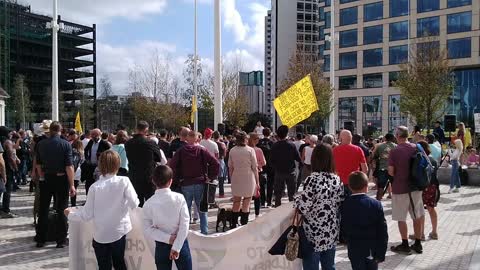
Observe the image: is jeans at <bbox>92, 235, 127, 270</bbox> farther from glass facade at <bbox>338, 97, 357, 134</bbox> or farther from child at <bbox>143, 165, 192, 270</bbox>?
glass facade at <bbox>338, 97, 357, 134</bbox>

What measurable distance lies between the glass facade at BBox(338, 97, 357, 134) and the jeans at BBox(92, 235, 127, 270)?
74.4 m

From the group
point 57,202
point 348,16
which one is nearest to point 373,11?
point 348,16

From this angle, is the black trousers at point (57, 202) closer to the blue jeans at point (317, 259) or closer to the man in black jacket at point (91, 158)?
the man in black jacket at point (91, 158)

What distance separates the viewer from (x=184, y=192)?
29.4ft

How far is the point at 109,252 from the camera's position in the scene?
228 inches

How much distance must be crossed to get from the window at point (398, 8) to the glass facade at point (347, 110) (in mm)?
13964

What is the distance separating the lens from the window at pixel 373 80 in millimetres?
74750

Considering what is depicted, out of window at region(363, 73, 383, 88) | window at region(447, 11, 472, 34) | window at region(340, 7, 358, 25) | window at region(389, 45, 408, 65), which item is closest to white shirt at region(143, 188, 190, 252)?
window at region(447, 11, 472, 34)

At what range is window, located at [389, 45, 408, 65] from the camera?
2795 inches

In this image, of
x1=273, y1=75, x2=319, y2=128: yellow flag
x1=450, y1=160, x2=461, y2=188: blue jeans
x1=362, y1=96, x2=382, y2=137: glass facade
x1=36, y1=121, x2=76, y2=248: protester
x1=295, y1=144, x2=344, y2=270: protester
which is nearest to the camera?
x1=295, y1=144, x2=344, y2=270: protester

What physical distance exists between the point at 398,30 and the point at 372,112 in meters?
12.7

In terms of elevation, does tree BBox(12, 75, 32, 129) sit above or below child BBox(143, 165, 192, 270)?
above

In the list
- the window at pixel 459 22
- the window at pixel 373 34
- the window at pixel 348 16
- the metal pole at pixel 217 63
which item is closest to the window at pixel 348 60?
the window at pixel 373 34

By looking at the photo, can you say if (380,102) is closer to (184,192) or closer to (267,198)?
(267,198)
